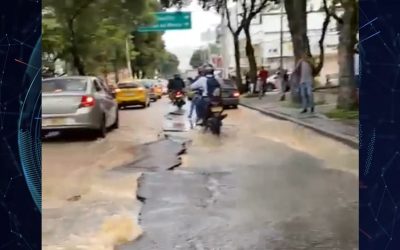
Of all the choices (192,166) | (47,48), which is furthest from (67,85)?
(47,48)

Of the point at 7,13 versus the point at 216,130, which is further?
the point at 216,130

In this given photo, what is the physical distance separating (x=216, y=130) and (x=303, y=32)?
917 cm

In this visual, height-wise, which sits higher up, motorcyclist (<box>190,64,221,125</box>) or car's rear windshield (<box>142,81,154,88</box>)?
motorcyclist (<box>190,64,221,125</box>)

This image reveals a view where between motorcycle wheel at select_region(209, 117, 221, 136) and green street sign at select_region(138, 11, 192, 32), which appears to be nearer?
motorcycle wheel at select_region(209, 117, 221, 136)

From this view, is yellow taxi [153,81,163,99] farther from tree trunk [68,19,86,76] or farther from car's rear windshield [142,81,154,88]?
tree trunk [68,19,86,76]

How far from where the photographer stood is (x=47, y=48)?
29.5 m

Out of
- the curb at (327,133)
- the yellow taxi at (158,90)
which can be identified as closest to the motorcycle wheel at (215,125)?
the curb at (327,133)

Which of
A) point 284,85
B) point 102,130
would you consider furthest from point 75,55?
point 102,130

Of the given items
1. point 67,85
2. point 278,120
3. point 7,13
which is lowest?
point 278,120

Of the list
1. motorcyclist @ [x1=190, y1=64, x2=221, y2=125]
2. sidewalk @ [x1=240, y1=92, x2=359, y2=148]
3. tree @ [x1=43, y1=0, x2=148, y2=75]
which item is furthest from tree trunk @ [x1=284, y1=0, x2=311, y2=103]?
motorcyclist @ [x1=190, y1=64, x2=221, y2=125]

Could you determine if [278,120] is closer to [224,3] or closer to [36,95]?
[36,95]
